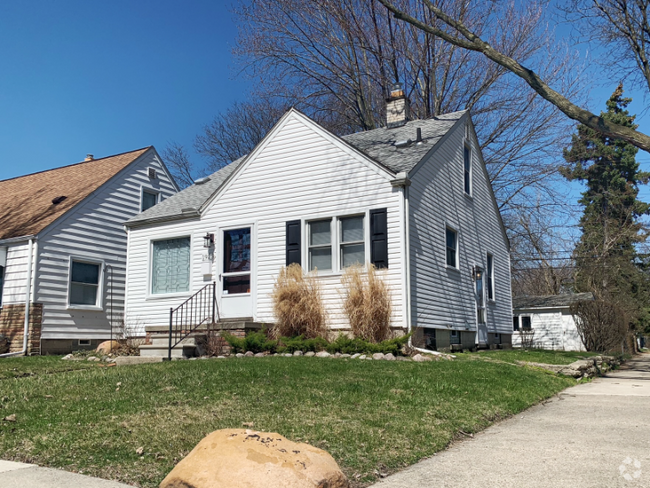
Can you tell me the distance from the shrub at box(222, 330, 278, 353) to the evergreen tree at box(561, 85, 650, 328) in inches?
1002

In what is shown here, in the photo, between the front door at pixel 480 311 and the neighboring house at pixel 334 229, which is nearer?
the neighboring house at pixel 334 229

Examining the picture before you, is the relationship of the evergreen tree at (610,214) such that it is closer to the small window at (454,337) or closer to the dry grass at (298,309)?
the small window at (454,337)

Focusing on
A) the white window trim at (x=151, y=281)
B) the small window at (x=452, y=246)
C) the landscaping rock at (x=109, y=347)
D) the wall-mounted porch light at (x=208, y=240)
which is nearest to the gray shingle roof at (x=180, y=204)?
the white window trim at (x=151, y=281)

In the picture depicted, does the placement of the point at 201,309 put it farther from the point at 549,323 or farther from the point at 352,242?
the point at 549,323

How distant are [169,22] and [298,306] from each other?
7951mm

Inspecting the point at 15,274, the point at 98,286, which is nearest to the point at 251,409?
the point at 15,274

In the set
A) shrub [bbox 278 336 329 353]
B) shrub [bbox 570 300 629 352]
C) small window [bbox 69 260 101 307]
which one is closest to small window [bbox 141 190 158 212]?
small window [bbox 69 260 101 307]

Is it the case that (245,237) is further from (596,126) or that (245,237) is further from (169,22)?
(596,126)

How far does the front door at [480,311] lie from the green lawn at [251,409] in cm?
644

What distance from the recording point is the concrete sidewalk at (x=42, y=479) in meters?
3.43

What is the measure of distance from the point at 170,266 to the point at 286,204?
3.55 meters

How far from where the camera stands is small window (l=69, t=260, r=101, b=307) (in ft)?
49.6

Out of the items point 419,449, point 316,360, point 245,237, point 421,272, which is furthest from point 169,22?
point 419,449

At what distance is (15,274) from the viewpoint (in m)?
14.3
